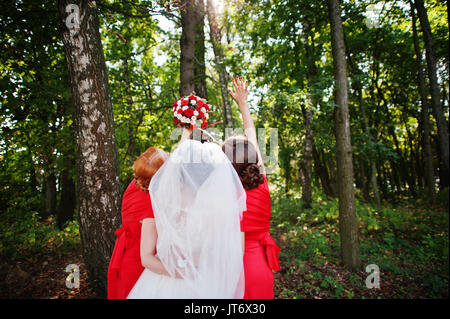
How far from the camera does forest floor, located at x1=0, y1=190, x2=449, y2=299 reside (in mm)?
4027

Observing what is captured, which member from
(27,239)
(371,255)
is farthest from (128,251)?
(371,255)

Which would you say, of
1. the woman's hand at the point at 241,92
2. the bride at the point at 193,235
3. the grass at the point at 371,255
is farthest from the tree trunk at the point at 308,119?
the bride at the point at 193,235

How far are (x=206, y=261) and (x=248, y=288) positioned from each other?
0.62 metres

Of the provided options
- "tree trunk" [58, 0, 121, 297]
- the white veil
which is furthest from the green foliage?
the white veil

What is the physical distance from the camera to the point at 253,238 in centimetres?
216

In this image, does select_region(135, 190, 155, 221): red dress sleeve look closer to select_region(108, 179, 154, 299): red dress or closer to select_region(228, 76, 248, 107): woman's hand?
select_region(108, 179, 154, 299): red dress

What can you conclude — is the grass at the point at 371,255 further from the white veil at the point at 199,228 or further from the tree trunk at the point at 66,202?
the tree trunk at the point at 66,202

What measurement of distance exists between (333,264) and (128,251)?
5054 mm

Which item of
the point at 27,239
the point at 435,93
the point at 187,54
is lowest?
the point at 27,239

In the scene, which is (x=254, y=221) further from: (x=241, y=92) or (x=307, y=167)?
(x=307, y=167)

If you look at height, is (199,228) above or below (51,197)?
above

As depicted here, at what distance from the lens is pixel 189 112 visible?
2.68m

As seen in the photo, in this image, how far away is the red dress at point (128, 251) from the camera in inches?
82.2
